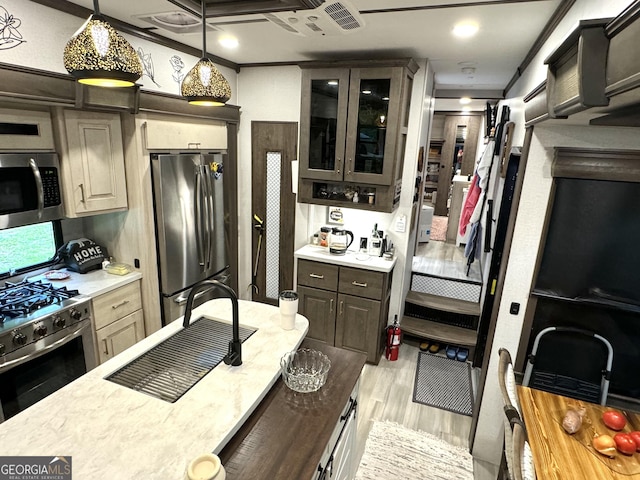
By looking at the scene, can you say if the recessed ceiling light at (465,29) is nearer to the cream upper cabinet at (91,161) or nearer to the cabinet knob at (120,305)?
the cream upper cabinet at (91,161)

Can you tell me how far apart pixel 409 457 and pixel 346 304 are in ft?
4.35

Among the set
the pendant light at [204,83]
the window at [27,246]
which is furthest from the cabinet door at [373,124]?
the window at [27,246]

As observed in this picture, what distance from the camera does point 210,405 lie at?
1395mm

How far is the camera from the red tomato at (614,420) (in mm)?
1642

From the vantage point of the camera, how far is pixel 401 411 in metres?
→ 2.90

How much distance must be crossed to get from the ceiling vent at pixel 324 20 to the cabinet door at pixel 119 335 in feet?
7.78

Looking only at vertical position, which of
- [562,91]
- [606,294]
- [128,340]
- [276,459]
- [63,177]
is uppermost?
[562,91]

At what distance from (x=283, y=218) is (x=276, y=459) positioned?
2813 millimetres

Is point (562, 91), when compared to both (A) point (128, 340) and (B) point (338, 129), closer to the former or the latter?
(B) point (338, 129)

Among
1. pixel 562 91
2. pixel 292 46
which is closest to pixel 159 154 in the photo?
pixel 292 46

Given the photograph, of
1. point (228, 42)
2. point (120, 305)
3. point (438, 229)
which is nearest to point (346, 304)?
point (120, 305)

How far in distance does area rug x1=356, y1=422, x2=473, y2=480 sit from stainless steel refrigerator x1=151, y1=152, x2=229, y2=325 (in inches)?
73.9

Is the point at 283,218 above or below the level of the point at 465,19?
below

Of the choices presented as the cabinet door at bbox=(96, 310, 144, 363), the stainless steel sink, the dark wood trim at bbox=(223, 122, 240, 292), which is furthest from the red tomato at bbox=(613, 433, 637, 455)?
the dark wood trim at bbox=(223, 122, 240, 292)
